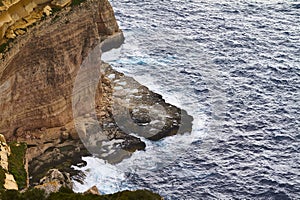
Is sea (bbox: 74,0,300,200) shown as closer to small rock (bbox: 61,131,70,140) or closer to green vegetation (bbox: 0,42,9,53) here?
small rock (bbox: 61,131,70,140)

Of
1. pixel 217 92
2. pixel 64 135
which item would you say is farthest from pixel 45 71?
pixel 217 92

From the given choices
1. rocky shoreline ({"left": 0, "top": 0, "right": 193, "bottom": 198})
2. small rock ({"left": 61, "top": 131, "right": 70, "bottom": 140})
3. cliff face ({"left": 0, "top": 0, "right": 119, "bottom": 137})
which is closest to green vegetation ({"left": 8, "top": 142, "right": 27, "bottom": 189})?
rocky shoreline ({"left": 0, "top": 0, "right": 193, "bottom": 198})

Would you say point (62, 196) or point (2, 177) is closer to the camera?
point (62, 196)

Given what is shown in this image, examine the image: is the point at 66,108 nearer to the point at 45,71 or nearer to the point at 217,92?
the point at 45,71

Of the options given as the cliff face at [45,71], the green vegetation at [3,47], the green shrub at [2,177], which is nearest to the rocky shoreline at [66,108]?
the cliff face at [45,71]

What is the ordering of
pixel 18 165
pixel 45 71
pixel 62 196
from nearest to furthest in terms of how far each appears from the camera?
pixel 62 196 < pixel 18 165 < pixel 45 71

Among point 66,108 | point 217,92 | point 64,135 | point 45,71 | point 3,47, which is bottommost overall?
point 217,92
